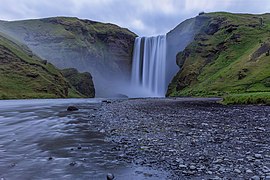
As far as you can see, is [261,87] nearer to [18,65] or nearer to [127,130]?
[127,130]

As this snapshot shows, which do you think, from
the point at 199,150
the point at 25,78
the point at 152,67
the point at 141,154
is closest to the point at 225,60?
the point at 152,67

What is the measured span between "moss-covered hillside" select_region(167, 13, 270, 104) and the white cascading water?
1237cm

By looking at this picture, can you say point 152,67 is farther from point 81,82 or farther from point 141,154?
point 141,154

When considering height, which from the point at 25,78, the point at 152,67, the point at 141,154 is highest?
the point at 152,67

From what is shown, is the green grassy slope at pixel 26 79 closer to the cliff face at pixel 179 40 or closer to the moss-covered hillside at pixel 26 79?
the moss-covered hillside at pixel 26 79

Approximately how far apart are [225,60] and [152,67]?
52.1 metres

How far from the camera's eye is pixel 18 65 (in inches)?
5418

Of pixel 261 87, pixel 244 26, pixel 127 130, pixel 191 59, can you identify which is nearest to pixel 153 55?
pixel 191 59

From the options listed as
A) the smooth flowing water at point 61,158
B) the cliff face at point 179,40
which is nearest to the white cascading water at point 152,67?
the cliff face at point 179,40

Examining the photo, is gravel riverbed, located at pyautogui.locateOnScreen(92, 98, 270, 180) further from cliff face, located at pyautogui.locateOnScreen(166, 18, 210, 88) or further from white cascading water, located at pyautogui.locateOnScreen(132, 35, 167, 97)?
cliff face, located at pyautogui.locateOnScreen(166, 18, 210, 88)

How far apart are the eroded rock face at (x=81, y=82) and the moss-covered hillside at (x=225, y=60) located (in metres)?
62.1

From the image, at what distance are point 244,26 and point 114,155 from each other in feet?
464

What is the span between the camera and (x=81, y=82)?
173375mm

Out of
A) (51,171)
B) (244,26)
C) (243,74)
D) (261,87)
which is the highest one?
(244,26)
